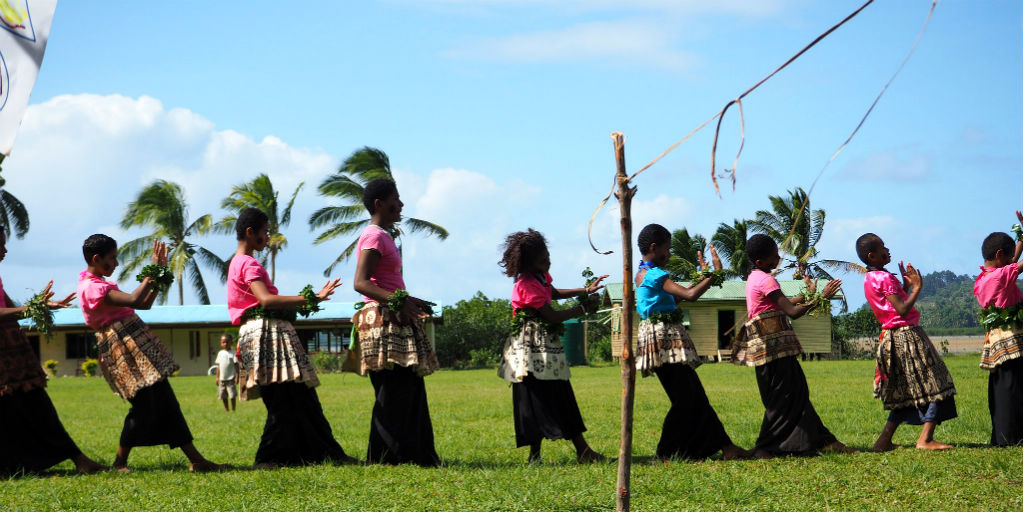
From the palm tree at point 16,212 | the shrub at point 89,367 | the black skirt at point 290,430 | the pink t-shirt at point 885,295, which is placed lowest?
the shrub at point 89,367

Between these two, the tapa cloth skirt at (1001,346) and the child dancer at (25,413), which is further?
the tapa cloth skirt at (1001,346)

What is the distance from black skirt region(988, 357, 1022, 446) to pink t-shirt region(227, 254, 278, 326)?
6.05 metres

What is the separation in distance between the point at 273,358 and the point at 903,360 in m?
5.14

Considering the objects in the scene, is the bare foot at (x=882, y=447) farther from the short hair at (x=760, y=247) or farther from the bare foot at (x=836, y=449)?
the short hair at (x=760, y=247)

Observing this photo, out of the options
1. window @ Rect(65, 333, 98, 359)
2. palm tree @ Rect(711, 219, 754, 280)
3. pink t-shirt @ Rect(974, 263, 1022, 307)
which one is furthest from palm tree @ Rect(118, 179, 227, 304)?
pink t-shirt @ Rect(974, 263, 1022, 307)

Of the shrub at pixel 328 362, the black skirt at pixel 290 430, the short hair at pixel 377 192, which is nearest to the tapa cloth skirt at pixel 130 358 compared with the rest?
the black skirt at pixel 290 430

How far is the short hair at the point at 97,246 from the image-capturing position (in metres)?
7.36

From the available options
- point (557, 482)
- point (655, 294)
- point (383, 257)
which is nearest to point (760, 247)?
point (655, 294)

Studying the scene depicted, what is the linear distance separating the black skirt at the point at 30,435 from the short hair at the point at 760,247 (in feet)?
18.7

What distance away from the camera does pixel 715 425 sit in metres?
7.46

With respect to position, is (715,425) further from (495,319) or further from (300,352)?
(495,319)

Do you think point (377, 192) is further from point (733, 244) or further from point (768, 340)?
point (733, 244)

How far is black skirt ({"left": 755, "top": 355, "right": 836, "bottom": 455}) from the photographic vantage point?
24.3 ft

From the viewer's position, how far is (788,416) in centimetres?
746
